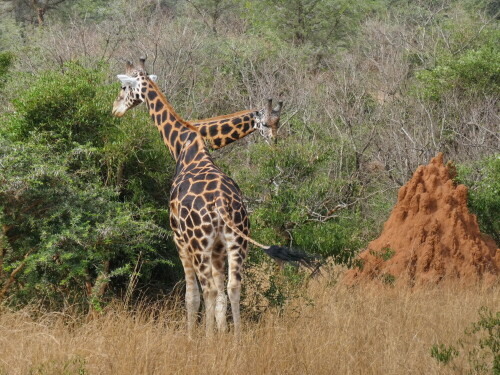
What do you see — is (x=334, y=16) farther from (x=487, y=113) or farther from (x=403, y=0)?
(x=487, y=113)

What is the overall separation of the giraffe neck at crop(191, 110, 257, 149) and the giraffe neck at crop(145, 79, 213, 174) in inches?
38.8

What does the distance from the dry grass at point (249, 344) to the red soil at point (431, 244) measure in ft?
6.04

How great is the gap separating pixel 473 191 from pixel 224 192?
22.2 feet

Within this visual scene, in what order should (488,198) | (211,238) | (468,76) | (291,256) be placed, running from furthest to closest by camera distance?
(468,76) < (488,198) < (211,238) < (291,256)

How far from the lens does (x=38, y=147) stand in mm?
8258

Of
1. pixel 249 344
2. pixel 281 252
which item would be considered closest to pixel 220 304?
pixel 249 344

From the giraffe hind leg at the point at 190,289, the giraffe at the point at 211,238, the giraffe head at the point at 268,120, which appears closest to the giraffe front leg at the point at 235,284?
the giraffe at the point at 211,238

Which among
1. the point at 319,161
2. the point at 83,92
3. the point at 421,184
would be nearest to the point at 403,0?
the point at 319,161

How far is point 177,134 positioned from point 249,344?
97.1 inches

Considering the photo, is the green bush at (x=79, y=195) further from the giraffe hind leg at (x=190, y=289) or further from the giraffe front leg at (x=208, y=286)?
the giraffe front leg at (x=208, y=286)

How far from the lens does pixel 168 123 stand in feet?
28.0

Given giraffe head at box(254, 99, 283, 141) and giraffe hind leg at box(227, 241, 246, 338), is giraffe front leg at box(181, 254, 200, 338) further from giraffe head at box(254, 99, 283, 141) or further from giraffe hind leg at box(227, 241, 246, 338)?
giraffe head at box(254, 99, 283, 141)

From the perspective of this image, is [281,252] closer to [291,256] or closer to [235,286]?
[291,256]

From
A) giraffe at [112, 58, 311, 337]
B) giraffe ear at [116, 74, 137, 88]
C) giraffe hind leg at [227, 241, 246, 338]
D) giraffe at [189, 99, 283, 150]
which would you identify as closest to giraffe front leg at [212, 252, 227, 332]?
giraffe at [112, 58, 311, 337]
